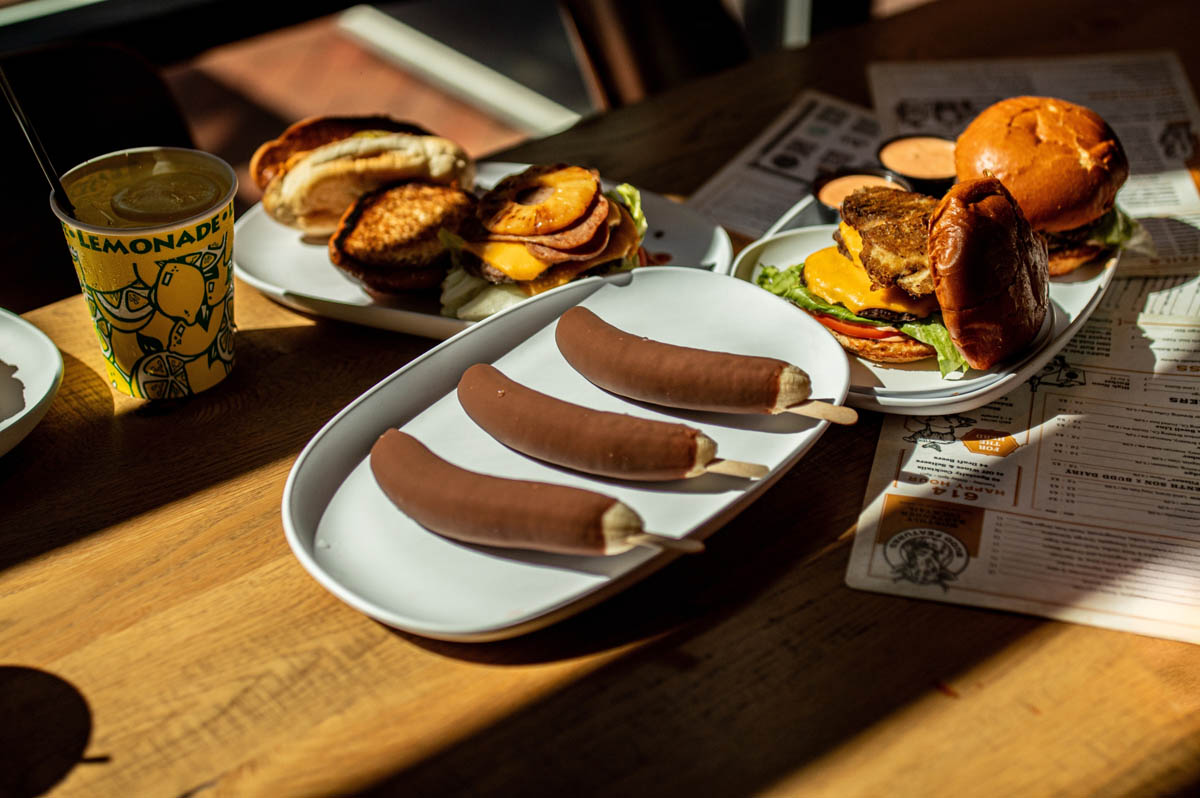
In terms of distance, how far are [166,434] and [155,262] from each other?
30 cm

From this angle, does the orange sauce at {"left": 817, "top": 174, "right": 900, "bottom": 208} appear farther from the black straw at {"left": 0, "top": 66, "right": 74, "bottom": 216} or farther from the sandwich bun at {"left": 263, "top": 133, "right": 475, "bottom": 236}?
the black straw at {"left": 0, "top": 66, "right": 74, "bottom": 216}

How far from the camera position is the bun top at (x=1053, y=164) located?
5.42 feet

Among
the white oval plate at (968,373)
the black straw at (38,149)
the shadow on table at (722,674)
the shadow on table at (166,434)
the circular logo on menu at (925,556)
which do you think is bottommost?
the shadow on table at (722,674)

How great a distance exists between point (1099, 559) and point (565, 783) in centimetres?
77

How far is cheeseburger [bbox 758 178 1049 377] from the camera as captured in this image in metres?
1.36

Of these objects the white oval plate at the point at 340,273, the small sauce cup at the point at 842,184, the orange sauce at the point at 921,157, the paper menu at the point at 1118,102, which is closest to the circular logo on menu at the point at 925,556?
the white oval plate at the point at 340,273

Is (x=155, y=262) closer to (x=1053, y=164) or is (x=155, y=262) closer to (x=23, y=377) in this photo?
(x=23, y=377)

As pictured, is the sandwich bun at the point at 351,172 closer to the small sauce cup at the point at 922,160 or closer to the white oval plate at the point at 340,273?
the white oval plate at the point at 340,273

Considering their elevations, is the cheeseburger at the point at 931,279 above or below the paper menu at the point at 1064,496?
above

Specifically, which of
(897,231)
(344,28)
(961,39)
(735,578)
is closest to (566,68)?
(344,28)

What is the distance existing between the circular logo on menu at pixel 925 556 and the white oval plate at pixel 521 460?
0.19 m

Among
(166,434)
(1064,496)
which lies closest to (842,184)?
(1064,496)

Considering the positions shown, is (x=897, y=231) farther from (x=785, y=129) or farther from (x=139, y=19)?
(x=139, y=19)

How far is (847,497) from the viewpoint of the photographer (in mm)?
1351
